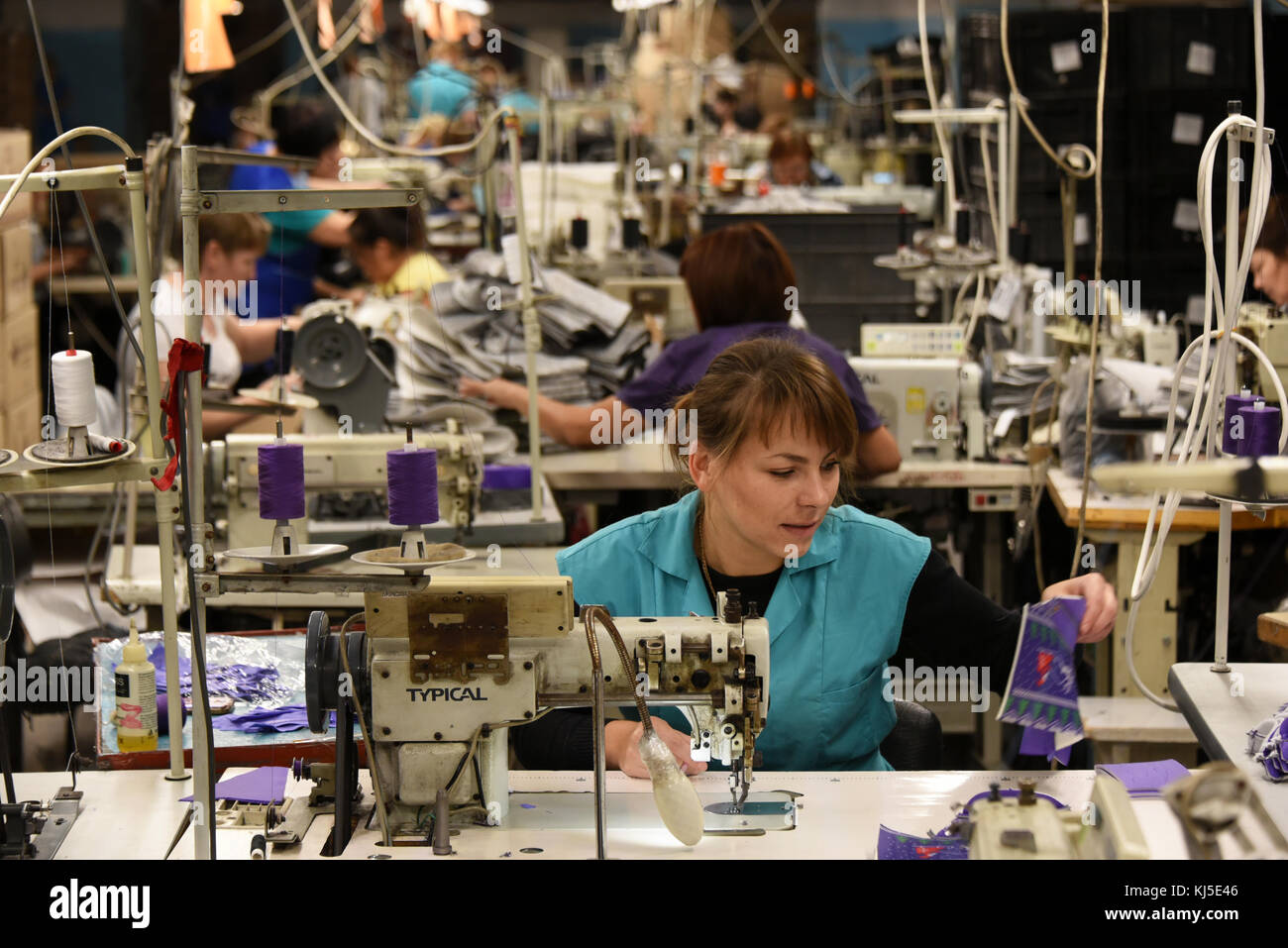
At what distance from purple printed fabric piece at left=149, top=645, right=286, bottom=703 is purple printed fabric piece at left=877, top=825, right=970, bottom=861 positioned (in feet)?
3.40

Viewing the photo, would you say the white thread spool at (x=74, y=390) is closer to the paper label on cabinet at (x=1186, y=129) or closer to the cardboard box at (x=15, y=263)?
the cardboard box at (x=15, y=263)

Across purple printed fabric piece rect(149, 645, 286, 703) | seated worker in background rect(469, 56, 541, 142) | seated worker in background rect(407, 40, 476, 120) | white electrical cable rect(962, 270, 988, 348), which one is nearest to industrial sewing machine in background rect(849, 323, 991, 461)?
white electrical cable rect(962, 270, 988, 348)

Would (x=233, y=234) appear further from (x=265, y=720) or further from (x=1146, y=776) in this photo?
(x=1146, y=776)

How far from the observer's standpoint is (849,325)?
4.88 meters

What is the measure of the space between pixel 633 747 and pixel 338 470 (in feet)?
4.30

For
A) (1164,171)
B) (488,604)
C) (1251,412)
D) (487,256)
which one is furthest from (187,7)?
(1164,171)

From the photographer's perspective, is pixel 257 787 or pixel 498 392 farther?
pixel 498 392

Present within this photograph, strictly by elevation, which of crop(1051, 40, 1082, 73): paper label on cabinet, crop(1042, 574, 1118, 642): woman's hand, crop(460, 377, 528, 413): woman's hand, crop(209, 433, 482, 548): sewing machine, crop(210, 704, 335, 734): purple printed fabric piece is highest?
crop(1051, 40, 1082, 73): paper label on cabinet

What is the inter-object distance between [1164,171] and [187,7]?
4424 millimetres

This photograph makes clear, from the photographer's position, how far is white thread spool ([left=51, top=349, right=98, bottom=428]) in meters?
1.69

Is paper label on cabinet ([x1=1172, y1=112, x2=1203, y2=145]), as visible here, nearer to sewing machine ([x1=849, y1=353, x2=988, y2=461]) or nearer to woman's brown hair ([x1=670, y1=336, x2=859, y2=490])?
sewing machine ([x1=849, y1=353, x2=988, y2=461])

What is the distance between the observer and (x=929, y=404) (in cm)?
386

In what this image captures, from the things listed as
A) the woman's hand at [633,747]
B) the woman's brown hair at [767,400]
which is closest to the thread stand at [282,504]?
the woman's hand at [633,747]

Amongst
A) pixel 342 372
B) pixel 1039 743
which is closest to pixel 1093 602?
pixel 1039 743
